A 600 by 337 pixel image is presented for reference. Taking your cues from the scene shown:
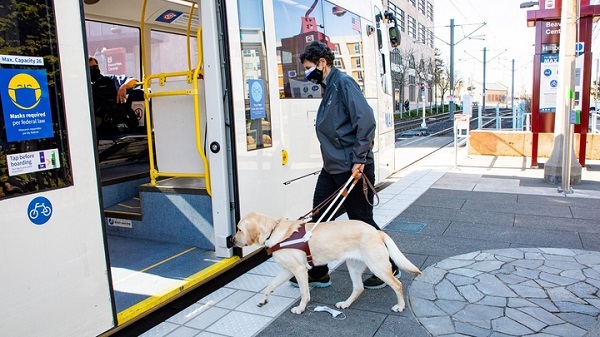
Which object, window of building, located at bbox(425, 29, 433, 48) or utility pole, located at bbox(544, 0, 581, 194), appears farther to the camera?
window of building, located at bbox(425, 29, 433, 48)

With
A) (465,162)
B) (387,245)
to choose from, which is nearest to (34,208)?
(387,245)

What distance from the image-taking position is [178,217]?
471 centimetres

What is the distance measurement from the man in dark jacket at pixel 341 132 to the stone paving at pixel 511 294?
1.85ft

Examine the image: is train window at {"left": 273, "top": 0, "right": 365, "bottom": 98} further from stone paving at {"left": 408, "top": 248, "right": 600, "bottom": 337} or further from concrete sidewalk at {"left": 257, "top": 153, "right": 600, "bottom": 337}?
stone paving at {"left": 408, "top": 248, "right": 600, "bottom": 337}

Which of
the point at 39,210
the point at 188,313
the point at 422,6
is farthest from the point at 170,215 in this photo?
the point at 422,6

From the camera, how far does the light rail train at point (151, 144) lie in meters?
2.53

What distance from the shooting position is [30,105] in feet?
8.29

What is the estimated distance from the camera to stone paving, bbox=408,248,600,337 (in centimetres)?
331

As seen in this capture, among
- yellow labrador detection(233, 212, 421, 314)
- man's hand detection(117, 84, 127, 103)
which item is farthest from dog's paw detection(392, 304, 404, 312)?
man's hand detection(117, 84, 127, 103)

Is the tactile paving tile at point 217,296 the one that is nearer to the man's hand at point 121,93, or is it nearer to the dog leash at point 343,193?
the dog leash at point 343,193

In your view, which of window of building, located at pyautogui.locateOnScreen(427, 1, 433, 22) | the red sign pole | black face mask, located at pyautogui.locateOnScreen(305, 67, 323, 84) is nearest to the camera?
black face mask, located at pyautogui.locateOnScreen(305, 67, 323, 84)

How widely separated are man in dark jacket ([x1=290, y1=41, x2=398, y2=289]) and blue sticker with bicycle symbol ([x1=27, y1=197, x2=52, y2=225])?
2162 mm

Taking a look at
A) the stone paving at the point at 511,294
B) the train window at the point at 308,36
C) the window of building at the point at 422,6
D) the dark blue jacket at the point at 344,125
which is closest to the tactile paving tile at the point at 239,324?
the stone paving at the point at 511,294

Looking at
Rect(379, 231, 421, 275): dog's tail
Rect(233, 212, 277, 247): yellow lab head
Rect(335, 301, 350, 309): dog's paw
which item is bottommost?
Rect(335, 301, 350, 309): dog's paw
